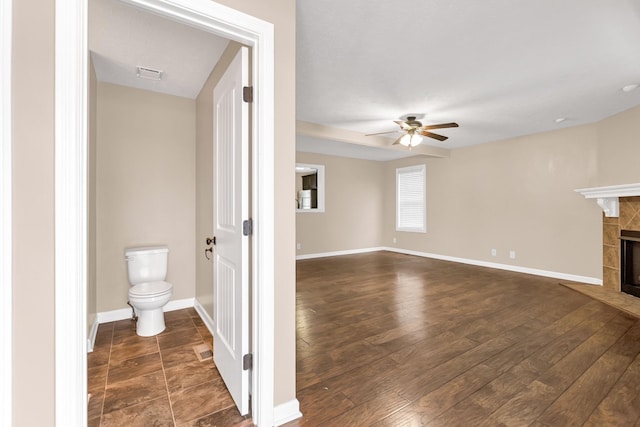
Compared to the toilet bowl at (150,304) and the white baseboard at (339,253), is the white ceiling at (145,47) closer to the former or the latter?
the toilet bowl at (150,304)

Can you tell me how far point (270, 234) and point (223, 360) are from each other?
1.04 meters

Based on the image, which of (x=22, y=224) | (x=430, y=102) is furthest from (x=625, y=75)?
(x=22, y=224)

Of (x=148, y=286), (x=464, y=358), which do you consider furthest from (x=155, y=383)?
(x=464, y=358)

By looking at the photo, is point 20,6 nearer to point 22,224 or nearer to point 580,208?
point 22,224

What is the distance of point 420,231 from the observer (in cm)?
685

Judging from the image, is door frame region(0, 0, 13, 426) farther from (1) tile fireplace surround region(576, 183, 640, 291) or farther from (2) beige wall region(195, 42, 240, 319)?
(1) tile fireplace surround region(576, 183, 640, 291)

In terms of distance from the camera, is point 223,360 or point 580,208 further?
point 580,208

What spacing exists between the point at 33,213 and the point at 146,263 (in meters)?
2.07

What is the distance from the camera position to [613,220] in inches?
157

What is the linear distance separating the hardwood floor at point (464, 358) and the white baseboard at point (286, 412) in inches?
1.8

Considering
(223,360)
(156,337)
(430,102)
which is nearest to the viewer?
(223,360)

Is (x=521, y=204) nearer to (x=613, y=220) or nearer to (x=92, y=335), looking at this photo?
(x=613, y=220)

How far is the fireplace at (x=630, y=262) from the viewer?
3697 mm

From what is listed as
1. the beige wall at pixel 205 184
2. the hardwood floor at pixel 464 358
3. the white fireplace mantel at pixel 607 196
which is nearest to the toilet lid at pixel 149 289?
the beige wall at pixel 205 184
